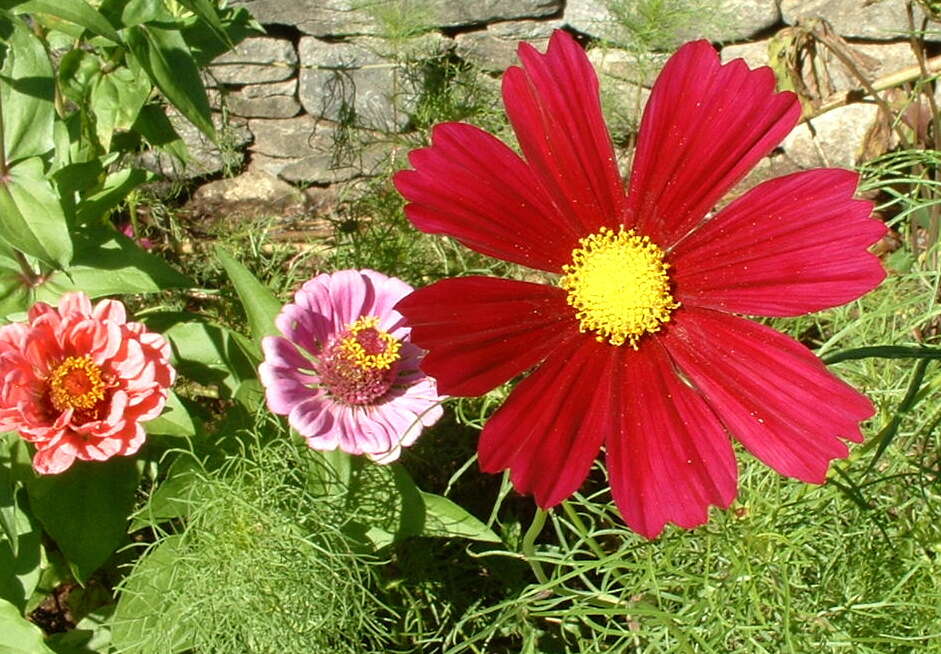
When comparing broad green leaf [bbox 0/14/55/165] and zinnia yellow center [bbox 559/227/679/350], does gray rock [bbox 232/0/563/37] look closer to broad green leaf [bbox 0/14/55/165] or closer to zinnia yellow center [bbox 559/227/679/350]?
broad green leaf [bbox 0/14/55/165]

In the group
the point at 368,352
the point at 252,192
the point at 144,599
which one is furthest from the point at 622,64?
the point at 144,599

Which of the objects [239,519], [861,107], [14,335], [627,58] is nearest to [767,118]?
[239,519]

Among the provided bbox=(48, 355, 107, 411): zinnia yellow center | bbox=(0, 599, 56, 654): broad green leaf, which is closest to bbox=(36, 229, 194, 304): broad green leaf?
bbox=(48, 355, 107, 411): zinnia yellow center

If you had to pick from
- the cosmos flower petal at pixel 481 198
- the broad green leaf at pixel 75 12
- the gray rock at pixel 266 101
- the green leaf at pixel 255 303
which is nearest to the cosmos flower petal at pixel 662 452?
the cosmos flower petal at pixel 481 198

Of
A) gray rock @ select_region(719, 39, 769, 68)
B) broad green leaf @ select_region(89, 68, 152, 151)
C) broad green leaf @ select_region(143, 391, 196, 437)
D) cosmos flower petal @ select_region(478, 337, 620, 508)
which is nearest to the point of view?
cosmos flower petal @ select_region(478, 337, 620, 508)

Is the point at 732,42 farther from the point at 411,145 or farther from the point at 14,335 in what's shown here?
the point at 14,335
